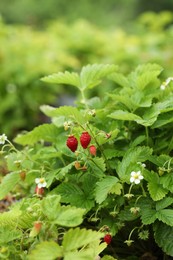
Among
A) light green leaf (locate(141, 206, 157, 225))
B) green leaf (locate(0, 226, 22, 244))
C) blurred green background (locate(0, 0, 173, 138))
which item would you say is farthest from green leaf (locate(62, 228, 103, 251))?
blurred green background (locate(0, 0, 173, 138))

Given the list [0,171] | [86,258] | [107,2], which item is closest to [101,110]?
[86,258]

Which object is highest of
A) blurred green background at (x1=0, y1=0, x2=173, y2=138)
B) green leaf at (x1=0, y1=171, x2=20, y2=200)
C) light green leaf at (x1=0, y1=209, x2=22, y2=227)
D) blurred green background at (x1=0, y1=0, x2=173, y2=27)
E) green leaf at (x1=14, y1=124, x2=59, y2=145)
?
blurred green background at (x1=0, y1=0, x2=173, y2=27)

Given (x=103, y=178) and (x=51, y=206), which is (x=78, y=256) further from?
(x=103, y=178)

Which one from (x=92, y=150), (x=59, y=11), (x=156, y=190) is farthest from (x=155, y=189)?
(x=59, y=11)

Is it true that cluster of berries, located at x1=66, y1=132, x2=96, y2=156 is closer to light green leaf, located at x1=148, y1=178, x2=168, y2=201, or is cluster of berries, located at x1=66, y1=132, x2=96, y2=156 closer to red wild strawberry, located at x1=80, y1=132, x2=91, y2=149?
red wild strawberry, located at x1=80, y1=132, x2=91, y2=149

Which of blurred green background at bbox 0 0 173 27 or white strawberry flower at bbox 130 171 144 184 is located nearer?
white strawberry flower at bbox 130 171 144 184

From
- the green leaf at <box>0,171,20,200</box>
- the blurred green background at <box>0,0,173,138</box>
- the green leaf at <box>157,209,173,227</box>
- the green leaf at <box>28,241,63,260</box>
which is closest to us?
the green leaf at <box>28,241,63,260</box>
